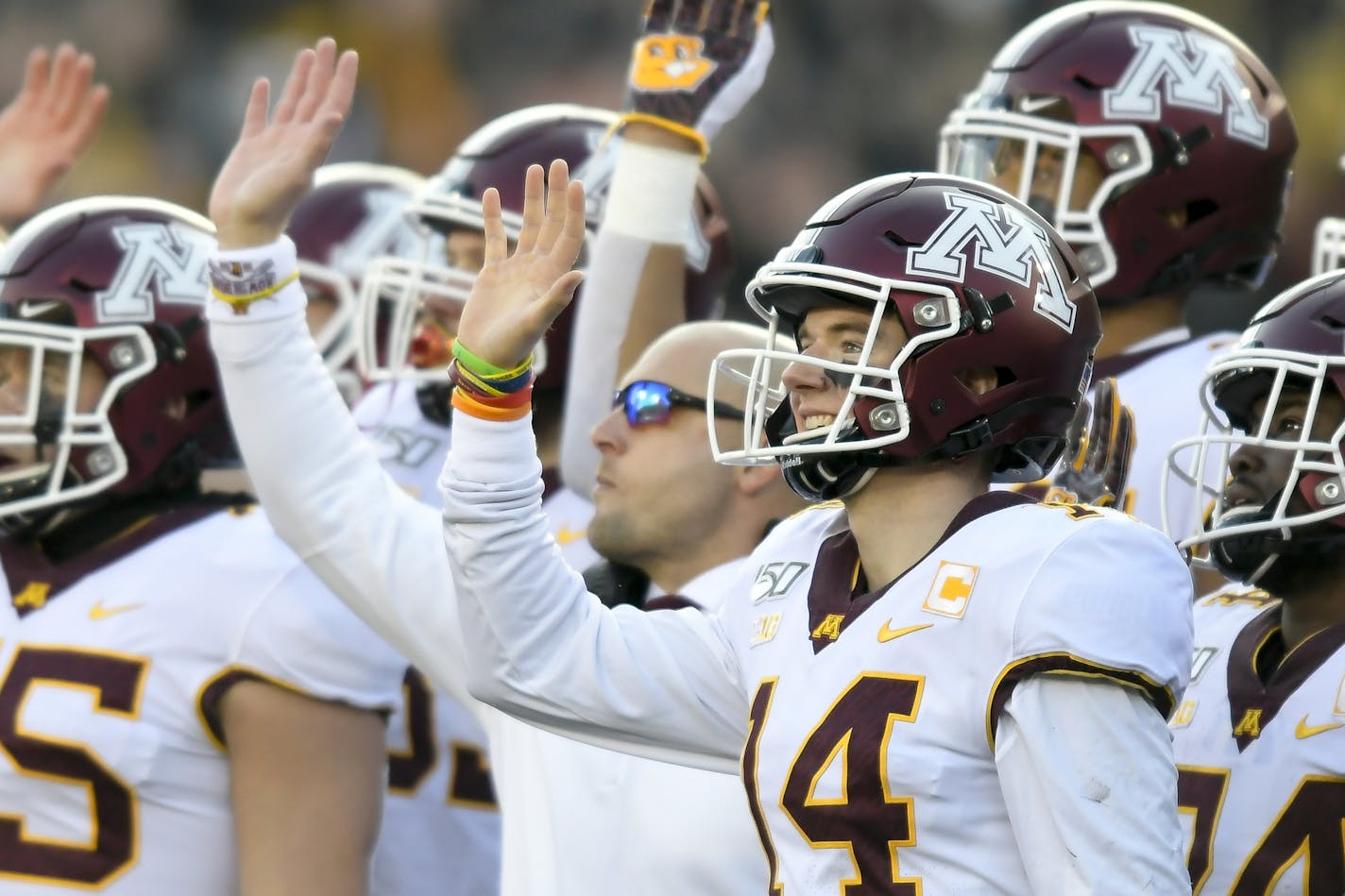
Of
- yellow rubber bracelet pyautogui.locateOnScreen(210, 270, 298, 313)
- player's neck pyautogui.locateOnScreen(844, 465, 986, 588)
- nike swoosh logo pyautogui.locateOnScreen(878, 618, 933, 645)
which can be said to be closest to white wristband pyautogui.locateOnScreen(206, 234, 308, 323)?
yellow rubber bracelet pyautogui.locateOnScreen(210, 270, 298, 313)

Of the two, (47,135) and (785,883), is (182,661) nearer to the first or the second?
(785,883)

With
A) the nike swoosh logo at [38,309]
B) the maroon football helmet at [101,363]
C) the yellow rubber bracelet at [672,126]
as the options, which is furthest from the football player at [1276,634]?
the nike swoosh logo at [38,309]

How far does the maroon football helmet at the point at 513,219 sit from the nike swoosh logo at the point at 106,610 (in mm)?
838

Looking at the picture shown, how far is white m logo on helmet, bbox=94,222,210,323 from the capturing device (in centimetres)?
336

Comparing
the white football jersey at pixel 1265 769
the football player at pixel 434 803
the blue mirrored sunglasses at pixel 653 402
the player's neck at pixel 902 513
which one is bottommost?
the football player at pixel 434 803

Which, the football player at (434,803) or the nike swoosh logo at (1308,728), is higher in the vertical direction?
the nike swoosh logo at (1308,728)

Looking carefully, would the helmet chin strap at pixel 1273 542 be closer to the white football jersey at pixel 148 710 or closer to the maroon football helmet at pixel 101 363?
the white football jersey at pixel 148 710

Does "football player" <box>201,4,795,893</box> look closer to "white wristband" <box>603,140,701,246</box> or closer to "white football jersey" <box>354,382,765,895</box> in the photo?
"white football jersey" <box>354,382,765,895</box>

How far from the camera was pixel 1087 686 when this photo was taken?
1.99 metres

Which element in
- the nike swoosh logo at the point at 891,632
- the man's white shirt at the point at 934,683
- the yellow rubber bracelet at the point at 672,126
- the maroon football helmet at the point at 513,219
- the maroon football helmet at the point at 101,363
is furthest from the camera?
the maroon football helmet at the point at 513,219

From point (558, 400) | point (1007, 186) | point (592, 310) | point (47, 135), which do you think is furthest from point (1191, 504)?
point (47, 135)

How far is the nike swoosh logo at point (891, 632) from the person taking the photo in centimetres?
212

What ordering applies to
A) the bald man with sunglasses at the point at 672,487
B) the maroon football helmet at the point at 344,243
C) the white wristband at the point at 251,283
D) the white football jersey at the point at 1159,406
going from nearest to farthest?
the white wristband at the point at 251,283
the bald man with sunglasses at the point at 672,487
the white football jersey at the point at 1159,406
the maroon football helmet at the point at 344,243

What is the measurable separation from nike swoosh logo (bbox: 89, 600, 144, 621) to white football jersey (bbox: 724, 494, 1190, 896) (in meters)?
1.34
